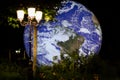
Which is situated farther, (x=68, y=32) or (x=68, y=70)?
(x=68, y=32)

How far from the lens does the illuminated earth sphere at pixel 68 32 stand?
16.8 metres

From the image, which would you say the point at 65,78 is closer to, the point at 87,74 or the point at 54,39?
the point at 87,74

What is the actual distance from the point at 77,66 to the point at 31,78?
1917 mm

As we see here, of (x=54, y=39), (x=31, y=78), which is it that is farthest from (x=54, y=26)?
(x=31, y=78)

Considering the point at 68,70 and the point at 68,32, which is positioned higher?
the point at 68,32

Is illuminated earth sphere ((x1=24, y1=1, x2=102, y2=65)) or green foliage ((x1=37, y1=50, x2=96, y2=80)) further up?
illuminated earth sphere ((x1=24, y1=1, x2=102, y2=65))

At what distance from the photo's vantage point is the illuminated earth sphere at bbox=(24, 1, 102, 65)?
16766 millimetres

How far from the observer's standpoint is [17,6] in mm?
16281

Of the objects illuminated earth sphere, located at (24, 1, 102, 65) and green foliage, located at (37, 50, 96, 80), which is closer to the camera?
green foliage, located at (37, 50, 96, 80)

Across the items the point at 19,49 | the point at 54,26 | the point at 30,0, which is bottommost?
the point at 19,49

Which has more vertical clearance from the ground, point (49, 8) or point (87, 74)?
point (49, 8)

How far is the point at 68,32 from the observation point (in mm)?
17188

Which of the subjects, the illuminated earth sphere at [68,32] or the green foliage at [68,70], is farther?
the illuminated earth sphere at [68,32]

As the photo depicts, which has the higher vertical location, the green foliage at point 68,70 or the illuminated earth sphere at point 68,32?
the illuminated earth sphere at point 68,32
